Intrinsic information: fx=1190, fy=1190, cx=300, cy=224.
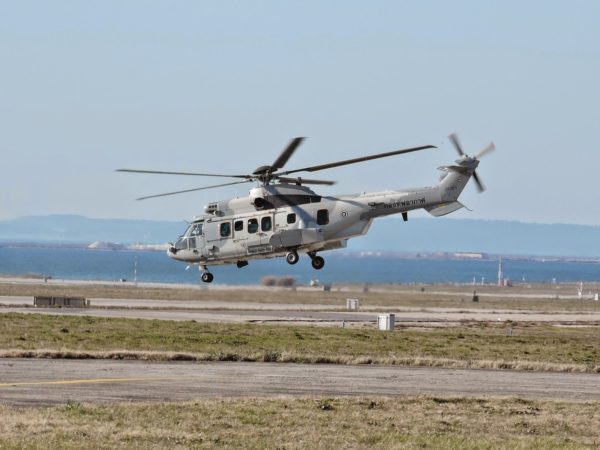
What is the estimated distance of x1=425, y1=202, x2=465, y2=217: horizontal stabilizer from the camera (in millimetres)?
45625

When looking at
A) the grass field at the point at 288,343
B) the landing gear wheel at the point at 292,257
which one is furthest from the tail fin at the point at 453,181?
the grass field at the point at 288,343

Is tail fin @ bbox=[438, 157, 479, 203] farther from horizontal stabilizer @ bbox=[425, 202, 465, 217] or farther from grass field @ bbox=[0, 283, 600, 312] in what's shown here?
grass field @ bbox=[0, 283, 600, 312]

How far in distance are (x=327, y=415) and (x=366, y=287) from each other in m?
102

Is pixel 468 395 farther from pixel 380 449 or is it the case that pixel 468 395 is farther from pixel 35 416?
pixel 35 416

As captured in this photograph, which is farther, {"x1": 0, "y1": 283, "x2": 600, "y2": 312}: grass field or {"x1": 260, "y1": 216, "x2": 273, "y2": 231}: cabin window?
{"x1": 0, "y1": 283, "x2": 600, "y2": 312}: grass field

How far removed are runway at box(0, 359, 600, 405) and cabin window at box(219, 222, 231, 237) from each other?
8.28 metres

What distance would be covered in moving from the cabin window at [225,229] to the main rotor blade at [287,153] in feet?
11.1

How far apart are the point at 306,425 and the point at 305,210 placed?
2086cm

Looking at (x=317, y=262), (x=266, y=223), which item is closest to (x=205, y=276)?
(x=266, y=223)

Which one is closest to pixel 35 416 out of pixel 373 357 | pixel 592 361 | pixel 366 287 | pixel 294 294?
pixel 373 357

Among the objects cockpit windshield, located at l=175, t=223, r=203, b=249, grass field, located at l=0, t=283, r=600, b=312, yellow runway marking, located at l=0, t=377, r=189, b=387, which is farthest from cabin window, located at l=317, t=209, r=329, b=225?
grass field, located at l=0, t=283, r=600, b=312

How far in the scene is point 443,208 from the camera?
4575 centimetres

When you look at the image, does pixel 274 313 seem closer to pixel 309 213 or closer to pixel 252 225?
pixel 252 225

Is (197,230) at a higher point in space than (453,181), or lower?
lower
